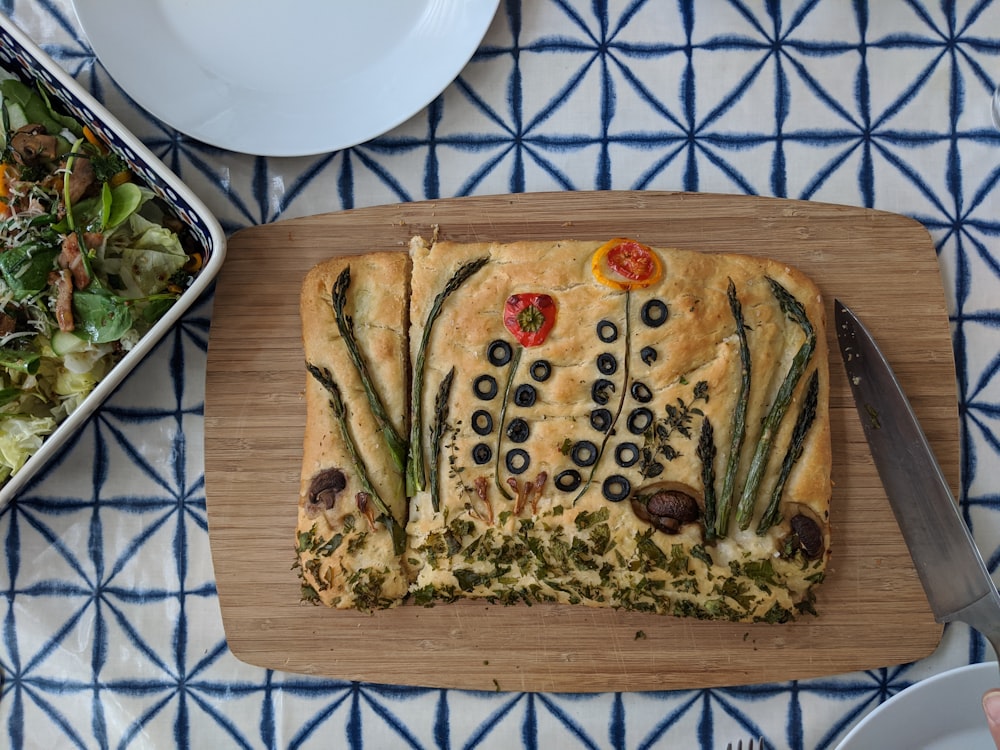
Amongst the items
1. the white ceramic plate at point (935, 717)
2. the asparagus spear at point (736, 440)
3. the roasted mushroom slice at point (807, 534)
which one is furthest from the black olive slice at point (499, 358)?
the white ceramic plate at point (935, 717)

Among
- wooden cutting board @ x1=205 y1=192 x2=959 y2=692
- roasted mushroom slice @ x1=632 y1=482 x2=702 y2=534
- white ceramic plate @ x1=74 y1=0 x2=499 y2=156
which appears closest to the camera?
roasted mushroom slice @ x1=632 y1=482 x2=702 y2=534

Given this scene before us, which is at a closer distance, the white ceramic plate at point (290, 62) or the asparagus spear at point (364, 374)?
the asparagus spear at point (364, 374)

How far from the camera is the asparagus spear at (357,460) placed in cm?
364

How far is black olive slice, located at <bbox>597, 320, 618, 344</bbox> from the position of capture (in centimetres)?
357

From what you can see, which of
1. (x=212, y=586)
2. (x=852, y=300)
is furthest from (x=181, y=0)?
(x=852, y=300)

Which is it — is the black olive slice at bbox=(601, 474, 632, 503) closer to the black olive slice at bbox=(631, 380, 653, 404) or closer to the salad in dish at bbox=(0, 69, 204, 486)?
the black olive slice at bbox=(631, 380, 653, 404)

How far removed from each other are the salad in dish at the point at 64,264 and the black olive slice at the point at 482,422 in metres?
1.52

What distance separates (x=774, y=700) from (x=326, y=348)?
2.80 meters

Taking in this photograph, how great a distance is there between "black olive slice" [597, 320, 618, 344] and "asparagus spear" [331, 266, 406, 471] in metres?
1.05

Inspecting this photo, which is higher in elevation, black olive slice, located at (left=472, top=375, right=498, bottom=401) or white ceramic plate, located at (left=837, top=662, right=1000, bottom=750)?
black olive slice, located at (left=472, top=375, right=498, bottom=401)

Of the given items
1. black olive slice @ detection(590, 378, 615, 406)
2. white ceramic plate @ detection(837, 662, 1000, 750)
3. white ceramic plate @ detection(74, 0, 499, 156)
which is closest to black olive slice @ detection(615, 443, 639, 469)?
black olive slice @ detection(590, 378, 615, 406)

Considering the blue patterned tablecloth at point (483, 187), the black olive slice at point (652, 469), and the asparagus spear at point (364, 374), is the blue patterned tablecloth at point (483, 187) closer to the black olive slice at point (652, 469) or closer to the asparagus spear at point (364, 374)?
the asparagus spear at point (364, 374)

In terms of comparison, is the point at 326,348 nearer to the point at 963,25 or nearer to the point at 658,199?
the point at 658,199

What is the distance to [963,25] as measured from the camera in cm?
409
